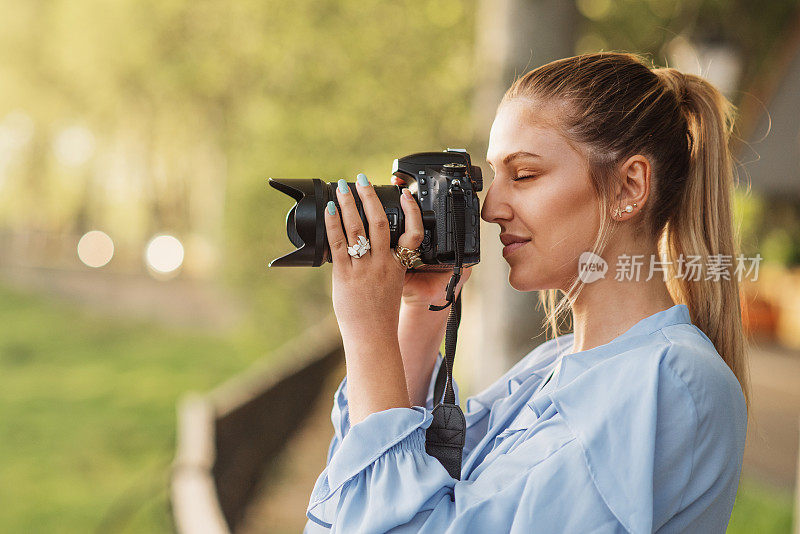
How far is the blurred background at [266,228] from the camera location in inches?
156

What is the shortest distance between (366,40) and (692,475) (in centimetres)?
523

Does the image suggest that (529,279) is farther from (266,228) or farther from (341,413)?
(266,228)

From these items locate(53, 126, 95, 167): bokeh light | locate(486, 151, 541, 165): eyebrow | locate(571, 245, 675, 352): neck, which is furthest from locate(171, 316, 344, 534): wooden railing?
locate(53, 126, 95, 167): bokeh light

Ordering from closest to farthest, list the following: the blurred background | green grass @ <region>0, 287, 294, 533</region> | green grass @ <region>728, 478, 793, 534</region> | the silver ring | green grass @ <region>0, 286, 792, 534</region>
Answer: the silver ring, the blurred background, green grass @ <region>728, 478, 793, 534</region>, green grass @ <region>0, 286, 792, 534</region>, green grass @ <region>0, 287, 294, 533</region>

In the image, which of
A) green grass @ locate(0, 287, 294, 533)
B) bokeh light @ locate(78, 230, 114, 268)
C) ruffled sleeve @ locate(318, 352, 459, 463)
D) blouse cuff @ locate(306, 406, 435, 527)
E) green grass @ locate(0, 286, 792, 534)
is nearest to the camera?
blouse cuff @ locate(306, 406, 435, 527)

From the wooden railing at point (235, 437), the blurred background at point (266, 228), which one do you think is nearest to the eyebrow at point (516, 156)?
the blurred background at point (266, 228)

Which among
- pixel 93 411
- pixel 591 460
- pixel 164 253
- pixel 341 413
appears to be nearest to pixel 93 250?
pixel 164 253

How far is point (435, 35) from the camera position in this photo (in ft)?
20.6

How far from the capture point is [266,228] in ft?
30.0

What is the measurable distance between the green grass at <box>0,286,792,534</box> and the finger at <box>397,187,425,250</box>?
6.84ft

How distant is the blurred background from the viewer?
396 centimetres

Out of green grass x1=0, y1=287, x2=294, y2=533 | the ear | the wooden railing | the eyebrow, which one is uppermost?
the eyebrow

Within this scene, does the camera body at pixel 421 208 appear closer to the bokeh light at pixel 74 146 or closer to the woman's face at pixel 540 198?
the woman's face at pixel 540 198

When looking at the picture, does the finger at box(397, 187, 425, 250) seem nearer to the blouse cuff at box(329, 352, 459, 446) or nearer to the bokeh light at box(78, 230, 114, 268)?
the blouse cuff at box(329, 352, 459, 446)
